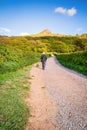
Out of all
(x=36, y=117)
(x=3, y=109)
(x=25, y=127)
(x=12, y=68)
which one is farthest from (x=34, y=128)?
(x=12, y=68)

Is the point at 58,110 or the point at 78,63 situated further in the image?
the point at 78,63

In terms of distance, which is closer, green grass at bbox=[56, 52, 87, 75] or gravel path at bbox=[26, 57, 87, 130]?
gravel path at bbox=[26, 57, 87, 130]

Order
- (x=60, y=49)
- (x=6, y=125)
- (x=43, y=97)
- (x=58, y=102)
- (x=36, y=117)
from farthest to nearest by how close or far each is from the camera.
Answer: (x=60, y=49) → (x=43, y=97) → (x=58, y=102) → (x=36, y=117) → (x=6, y=125)

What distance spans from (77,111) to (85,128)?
129 cm

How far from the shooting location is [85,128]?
5117 millimetres

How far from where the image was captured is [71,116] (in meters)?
5.91

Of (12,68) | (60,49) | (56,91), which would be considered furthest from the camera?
(60,49)

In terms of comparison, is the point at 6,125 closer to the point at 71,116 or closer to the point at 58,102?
the point at 71,116

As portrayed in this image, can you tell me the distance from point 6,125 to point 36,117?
1.25 meters

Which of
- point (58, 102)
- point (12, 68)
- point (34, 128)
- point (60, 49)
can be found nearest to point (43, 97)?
point (58, 102)

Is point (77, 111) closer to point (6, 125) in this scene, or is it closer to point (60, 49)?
point (6, 125)

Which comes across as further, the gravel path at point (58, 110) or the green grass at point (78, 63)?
the green grass at point (78, 63)

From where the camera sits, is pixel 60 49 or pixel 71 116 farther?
pixel 60 49

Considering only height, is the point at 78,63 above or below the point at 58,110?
below
